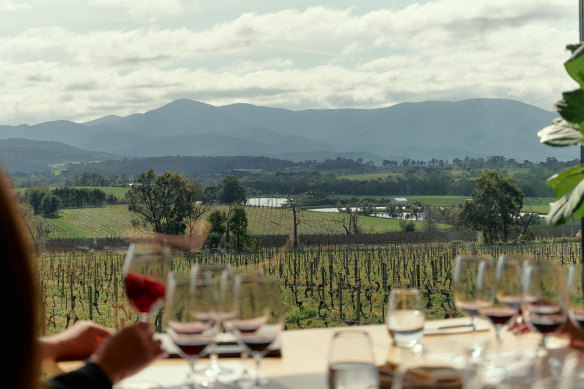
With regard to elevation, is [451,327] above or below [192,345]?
below

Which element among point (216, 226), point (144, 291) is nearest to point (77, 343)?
point (144, 291)

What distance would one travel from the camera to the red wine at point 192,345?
90cm

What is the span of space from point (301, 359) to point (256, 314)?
1.09ft

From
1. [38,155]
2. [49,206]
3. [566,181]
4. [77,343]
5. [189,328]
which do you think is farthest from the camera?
[38,155]

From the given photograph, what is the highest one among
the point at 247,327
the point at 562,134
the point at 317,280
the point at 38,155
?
the point at 38,155

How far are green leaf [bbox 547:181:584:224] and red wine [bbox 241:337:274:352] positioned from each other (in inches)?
33.1

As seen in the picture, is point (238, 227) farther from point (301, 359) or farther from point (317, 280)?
point (301, 359)

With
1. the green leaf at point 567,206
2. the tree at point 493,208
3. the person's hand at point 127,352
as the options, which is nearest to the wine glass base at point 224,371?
the person's hand at point 127,352

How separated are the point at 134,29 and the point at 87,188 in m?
34.5

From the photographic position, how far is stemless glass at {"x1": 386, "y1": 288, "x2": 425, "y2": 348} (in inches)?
43.0

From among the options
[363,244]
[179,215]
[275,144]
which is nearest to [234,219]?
[179,215]

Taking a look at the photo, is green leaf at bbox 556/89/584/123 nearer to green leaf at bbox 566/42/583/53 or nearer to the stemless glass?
green leaf at bbox 566/42/583/53

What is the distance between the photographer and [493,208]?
2708cm

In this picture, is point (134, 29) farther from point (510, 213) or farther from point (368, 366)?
point (368, 366)
